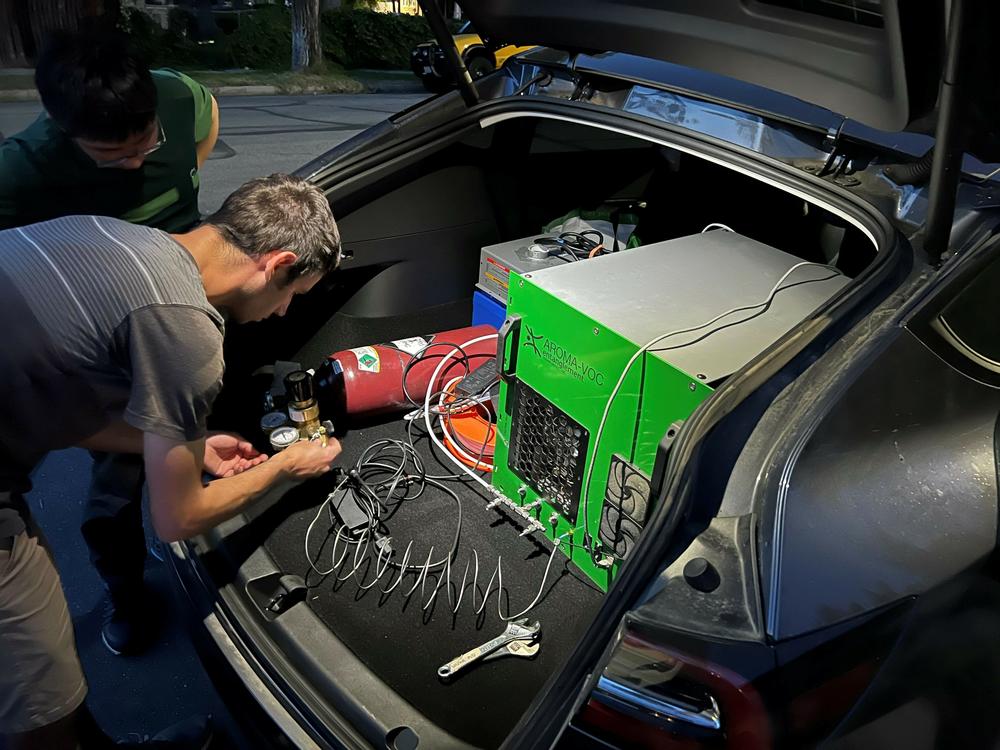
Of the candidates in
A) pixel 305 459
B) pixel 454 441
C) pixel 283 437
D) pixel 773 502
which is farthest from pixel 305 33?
pixel 773 502

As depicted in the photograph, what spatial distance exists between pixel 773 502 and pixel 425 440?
1608mm

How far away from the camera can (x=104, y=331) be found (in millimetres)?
1332

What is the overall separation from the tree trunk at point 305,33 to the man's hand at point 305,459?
13.9 m

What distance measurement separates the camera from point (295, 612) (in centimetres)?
168

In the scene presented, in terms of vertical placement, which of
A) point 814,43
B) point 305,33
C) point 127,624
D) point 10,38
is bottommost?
point 305,33

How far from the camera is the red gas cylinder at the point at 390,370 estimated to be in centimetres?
249

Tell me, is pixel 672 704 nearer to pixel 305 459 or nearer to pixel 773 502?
pixel 773 502

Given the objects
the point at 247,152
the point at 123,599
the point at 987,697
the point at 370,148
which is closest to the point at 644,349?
the point at 987,697

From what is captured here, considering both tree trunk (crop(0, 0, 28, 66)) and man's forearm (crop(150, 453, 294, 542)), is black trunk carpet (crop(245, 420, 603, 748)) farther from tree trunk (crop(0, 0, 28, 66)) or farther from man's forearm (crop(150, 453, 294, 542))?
tree trunk (crop(0, 0, 28, 66))

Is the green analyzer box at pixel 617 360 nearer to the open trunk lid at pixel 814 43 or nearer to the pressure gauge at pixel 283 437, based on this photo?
the open trunk lid at pixel 814 43

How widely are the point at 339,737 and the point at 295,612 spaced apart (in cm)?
35

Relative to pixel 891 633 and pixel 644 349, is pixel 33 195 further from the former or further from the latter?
pixel 891 633

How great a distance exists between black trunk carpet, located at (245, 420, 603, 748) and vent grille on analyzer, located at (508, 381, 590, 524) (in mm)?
209

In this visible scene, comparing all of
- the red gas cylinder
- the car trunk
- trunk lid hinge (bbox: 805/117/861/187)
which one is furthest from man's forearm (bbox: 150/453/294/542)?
trunk lid hinge (bbox: 805/117/861/187)
